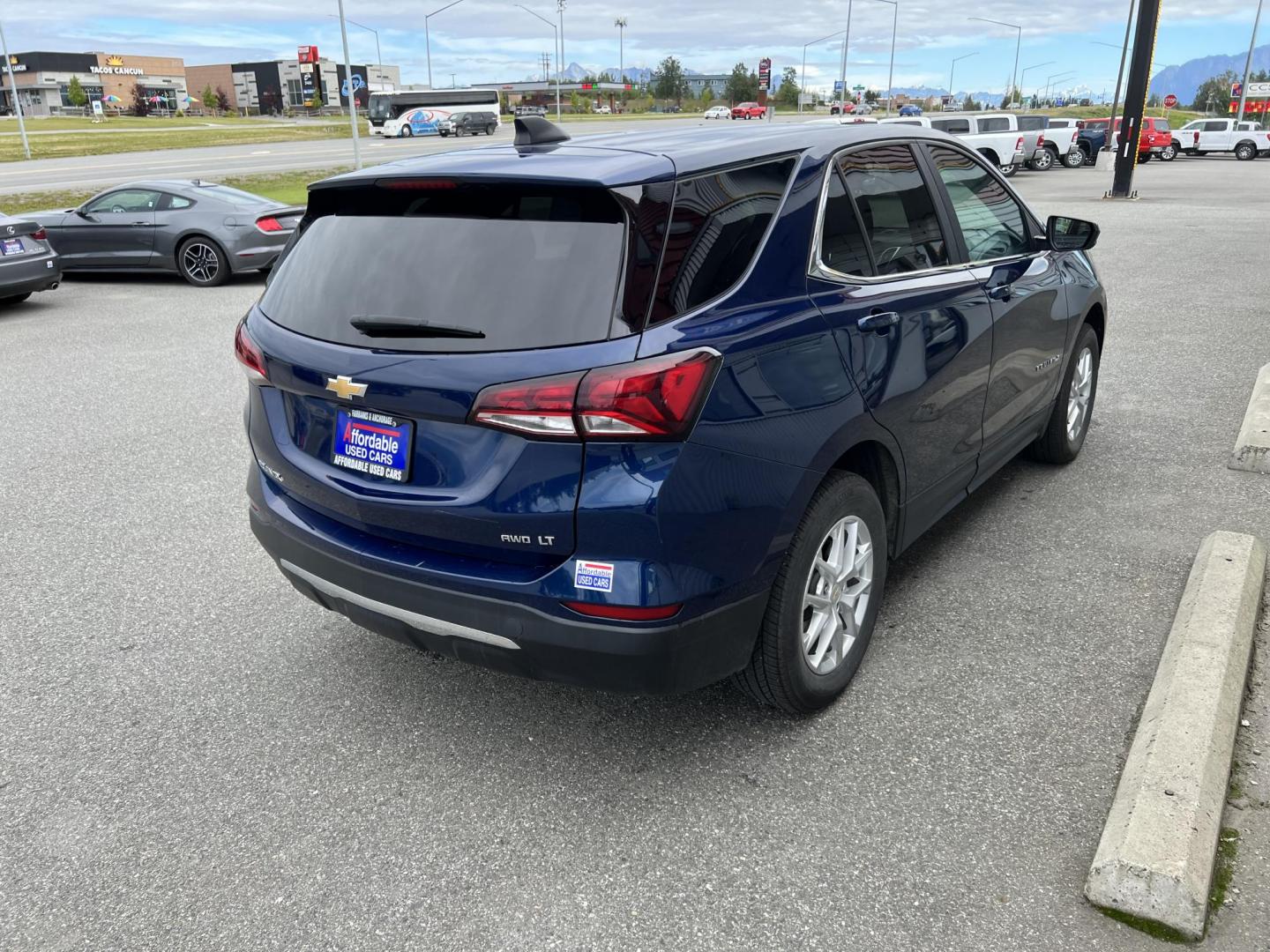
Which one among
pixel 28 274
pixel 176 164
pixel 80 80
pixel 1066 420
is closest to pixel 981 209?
pixel 1066 420

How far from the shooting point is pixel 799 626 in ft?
9.80

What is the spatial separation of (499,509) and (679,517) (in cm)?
45

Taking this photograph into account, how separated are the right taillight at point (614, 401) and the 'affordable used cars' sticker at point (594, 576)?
32 centimetres

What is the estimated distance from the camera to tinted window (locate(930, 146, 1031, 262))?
13.1 ft

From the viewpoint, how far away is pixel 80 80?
132 metres

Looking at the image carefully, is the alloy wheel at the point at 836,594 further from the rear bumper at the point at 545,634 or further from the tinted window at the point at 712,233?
Result: the tinted window at the point at 712,233

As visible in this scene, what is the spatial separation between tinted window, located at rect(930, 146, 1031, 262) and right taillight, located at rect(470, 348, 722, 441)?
1.99 m

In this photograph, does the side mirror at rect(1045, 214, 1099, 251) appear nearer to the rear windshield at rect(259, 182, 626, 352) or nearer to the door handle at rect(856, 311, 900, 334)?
the door handle at rect(856, 311, 900, 334)

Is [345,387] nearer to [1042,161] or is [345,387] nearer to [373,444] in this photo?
[373,444]

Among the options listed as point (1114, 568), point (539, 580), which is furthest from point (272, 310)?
point (1114, 568)

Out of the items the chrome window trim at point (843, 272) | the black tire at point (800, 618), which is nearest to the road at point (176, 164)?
the chrome window trim at point (843, 272)

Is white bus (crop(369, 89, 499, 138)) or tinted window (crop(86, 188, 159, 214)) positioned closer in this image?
tinted window (crop(86, 188, 159, 214))

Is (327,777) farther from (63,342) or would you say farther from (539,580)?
(63,342)

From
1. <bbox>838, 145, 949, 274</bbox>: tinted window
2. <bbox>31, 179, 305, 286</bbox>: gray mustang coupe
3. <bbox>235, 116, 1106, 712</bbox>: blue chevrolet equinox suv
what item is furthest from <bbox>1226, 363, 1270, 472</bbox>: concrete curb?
<bbox>31, 179, 305, 286</bbox>: gray mustang coupe
